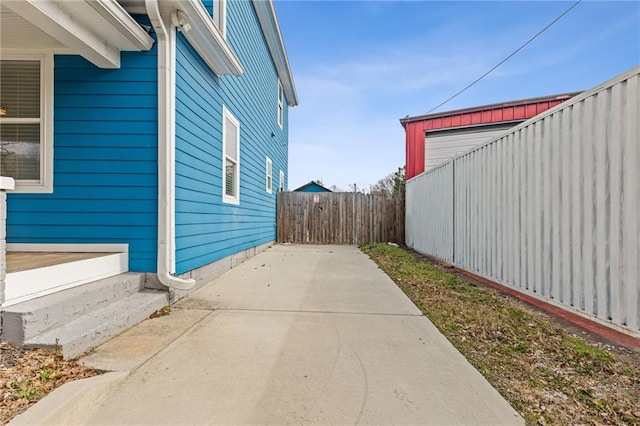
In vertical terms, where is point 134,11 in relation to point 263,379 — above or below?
above

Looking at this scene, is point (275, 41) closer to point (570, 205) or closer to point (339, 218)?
point (339, 218)

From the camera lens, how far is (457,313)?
3.68 metres

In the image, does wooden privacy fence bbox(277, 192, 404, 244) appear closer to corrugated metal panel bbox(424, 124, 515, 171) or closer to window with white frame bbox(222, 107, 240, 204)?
corrugated metal panel bbox(424, 124, 515, 171)

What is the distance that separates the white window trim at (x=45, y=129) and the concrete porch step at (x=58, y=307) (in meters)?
1.32

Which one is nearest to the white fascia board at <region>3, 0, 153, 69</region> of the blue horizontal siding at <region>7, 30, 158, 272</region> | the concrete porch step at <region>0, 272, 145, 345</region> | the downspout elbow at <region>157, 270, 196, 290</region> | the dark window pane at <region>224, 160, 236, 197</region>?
the blue horizontal siding at <region>7, 30, 158, 272</region>

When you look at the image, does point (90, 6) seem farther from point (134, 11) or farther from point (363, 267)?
point (363, 267)

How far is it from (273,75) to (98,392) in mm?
10501

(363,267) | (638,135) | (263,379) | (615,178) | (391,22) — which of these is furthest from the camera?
(391,22)

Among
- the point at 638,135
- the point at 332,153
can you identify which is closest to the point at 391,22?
the point at 638,135

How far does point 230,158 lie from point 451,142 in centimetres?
782

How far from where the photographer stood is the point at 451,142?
11.0 m

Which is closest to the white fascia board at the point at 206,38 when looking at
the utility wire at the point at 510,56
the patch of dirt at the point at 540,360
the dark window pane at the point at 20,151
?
the dark window pane at the point at 20,151

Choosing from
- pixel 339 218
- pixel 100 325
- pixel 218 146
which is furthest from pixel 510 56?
pixel 100 325

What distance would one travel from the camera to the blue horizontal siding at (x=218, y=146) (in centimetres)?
404
